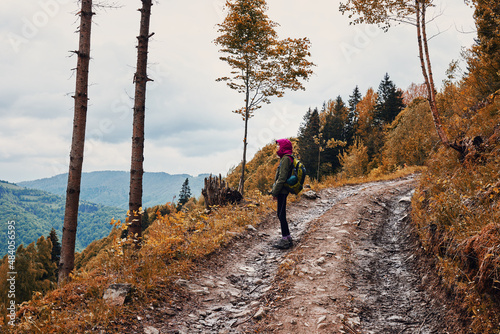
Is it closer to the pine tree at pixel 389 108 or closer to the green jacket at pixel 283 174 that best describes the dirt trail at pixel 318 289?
the green jacket at pixel 283 174

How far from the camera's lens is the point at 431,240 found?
18.9 ft

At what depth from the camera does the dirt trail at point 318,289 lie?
406 centimetres

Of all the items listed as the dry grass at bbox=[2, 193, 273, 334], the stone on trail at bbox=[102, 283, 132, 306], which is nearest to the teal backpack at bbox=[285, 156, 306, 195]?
the dry grass at bbox=[2, 193, 273, 334]

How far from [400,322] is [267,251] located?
413 cm

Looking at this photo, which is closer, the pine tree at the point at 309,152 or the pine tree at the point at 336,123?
the pine tree at the point at 309,152

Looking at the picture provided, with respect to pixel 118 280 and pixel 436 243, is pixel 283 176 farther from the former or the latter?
pixel 118 280

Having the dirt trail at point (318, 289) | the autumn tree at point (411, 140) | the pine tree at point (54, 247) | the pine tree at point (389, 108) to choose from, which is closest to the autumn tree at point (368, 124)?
the pine tree at point (389, 108)

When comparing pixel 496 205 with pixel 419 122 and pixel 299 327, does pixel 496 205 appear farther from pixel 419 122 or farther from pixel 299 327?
pixel 419 122

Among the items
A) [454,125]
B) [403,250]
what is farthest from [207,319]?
[454,125]

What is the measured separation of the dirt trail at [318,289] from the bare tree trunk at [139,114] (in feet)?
7.87

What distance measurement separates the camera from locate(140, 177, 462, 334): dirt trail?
13.3 ft

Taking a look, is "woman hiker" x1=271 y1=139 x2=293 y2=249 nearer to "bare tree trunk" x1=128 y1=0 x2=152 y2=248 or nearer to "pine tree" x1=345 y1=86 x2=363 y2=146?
"bare tree trunk" x1=128 y1=0 x2=152 y2=248

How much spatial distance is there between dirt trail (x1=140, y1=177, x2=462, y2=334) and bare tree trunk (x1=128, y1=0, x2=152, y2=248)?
2399 millimetres

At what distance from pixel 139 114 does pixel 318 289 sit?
5698mm
